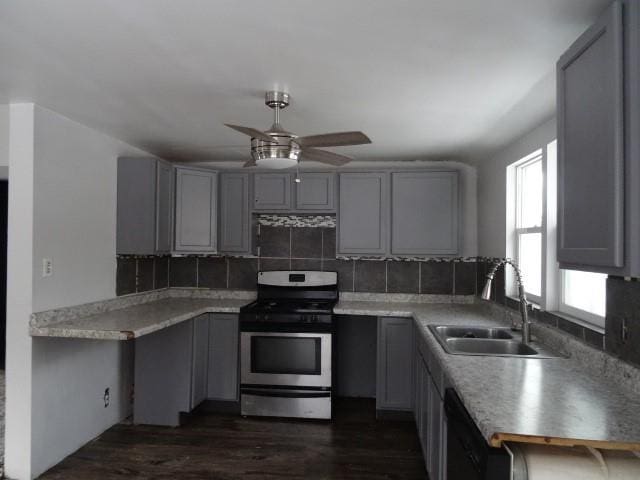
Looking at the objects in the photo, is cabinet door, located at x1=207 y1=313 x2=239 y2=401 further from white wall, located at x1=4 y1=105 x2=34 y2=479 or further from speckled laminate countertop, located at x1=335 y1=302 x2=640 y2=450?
speckled laminate countertop, located at x1=335 y1=302 x2=640 y2=450

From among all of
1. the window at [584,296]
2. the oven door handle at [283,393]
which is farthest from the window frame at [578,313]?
the oven door handle at [283,393]

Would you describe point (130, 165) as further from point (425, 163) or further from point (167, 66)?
point (425, 163)

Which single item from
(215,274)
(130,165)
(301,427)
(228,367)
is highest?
(130,165)

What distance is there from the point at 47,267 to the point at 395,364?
2595mm

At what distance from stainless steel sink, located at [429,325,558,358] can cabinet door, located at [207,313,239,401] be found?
1.70 m

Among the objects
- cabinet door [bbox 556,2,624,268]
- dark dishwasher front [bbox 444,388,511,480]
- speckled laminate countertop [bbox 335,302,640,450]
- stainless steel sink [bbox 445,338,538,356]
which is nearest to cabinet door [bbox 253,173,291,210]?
stainless steel sink [bbox 445,338,538,356]

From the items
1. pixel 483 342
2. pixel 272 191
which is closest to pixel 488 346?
pixel 483 342

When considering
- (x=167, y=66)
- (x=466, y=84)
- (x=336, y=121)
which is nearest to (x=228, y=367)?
(x=336, y=121)

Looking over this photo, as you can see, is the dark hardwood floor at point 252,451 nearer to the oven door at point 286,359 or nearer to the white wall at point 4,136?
the oven door at point 286,359

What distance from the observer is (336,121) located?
2.79 m

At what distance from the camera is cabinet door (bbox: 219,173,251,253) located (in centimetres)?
394

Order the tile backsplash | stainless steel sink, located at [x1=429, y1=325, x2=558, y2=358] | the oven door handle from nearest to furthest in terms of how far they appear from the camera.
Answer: stainless steel sink, located at [x1=429, y1=325, x2=558, y2=358], the oven door handle, the tile backsplash

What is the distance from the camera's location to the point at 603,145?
4.23ft

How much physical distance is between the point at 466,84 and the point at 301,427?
8.81 feet
